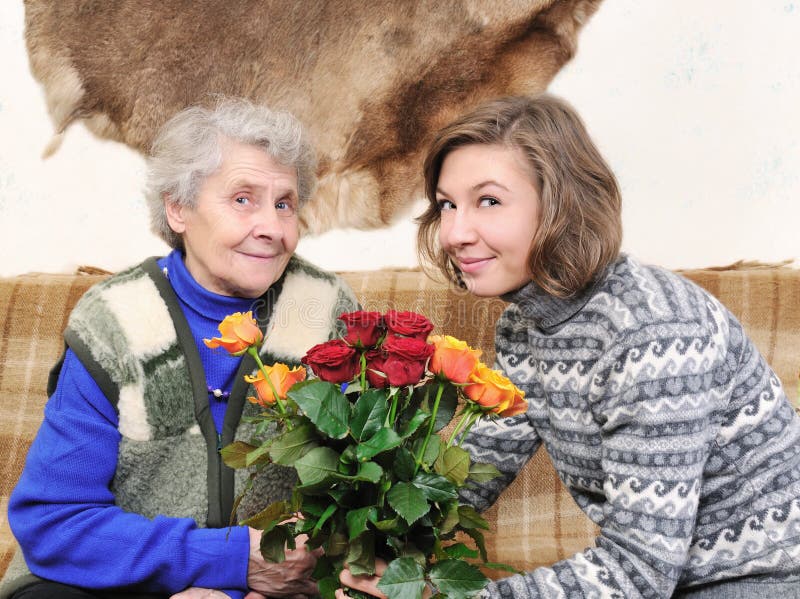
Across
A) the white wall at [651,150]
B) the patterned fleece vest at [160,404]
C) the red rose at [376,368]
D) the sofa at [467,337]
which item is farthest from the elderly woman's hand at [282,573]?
the white wall at [651,150]

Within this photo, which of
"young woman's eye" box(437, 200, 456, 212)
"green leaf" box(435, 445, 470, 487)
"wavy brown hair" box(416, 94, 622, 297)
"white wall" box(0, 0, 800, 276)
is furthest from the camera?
"white wall" box(0, 0, 800, 276)

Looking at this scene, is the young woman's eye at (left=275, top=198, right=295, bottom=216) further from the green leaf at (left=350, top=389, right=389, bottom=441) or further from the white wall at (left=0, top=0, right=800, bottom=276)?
the white wall at (left=0, top=0, right=800, bottom=276)

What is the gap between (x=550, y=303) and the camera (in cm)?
130

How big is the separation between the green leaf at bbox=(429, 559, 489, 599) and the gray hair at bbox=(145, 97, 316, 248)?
0.87 metres

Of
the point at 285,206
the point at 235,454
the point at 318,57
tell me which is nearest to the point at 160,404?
the point at 235,454

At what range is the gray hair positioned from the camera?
4.86 feet

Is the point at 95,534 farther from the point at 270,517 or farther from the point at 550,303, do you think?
the point at 550,303

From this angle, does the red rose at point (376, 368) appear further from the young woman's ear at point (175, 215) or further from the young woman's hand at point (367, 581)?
the young woman's ear at point (175, 215)

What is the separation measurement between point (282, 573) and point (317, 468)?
1.59ft

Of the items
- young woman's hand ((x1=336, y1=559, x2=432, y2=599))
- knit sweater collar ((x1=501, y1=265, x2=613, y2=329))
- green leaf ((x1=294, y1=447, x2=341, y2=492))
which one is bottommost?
young woman's hand ((x1=336, y1=559, x2=432, y2=599))

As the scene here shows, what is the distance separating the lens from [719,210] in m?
2.32

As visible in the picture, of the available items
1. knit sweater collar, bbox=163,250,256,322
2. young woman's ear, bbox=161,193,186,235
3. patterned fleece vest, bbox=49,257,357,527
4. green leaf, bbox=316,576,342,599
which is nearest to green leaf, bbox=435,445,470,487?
green leaf, bbox=316,576,342,599

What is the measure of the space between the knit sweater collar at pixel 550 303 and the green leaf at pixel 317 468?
0.49 m

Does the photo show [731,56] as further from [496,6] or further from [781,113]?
[496,6]
